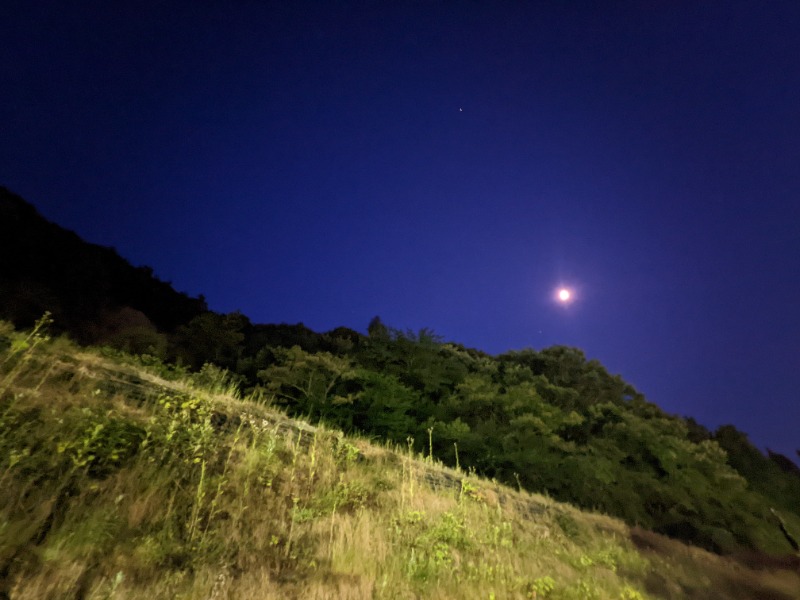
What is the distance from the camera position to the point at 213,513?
3.21 metres

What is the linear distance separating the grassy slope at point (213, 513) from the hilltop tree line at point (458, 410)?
5.37 metres

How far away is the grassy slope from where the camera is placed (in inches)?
95.7

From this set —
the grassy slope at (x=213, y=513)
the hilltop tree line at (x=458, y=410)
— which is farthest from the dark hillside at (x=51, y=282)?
the grassy slope at (x=213, y=513)

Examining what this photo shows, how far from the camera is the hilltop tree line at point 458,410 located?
12219mm

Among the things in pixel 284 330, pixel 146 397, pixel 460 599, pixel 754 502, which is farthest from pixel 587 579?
pixel 284 330

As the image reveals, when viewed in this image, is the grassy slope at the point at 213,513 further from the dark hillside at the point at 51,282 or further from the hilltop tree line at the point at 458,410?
the dark hillside at the point at 51,282

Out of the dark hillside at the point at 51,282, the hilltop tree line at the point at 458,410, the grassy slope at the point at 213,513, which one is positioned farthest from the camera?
the dark hillside at the point at 51,282

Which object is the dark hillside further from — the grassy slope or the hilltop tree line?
the grassy slope

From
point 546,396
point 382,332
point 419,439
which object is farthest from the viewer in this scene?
point 546,396

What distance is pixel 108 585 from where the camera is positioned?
2.21m

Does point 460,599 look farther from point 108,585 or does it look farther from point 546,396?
point 546,396

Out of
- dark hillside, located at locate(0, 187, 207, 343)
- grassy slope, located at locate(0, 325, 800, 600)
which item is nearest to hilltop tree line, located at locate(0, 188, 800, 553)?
dark hillside, located at locate(0, 187, 207, 343)

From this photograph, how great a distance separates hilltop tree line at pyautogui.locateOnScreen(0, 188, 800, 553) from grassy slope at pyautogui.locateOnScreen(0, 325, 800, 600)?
17.6ft

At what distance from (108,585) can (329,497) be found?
238 centimetres
